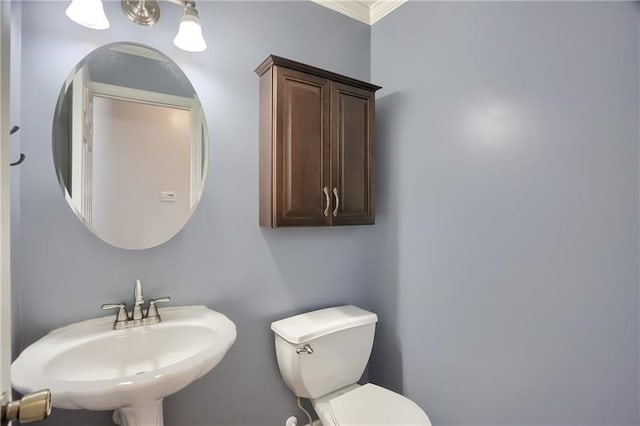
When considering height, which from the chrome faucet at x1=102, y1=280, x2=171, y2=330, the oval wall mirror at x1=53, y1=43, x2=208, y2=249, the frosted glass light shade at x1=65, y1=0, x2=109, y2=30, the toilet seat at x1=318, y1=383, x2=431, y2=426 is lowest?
the toilet seat at x1=318, y1=383, x2=431, y2=426

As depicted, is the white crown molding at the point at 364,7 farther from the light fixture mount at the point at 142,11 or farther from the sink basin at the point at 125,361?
the sink basin at the point at 125,361

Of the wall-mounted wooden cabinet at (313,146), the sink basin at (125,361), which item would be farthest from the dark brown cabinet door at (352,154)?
the sink basin at (125,361)

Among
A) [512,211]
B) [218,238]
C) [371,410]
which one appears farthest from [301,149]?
[371,410]

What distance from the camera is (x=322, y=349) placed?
1.44 meters

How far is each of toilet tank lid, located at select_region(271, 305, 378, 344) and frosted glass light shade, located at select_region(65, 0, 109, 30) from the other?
1.39m

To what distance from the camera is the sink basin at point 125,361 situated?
795 millimetres

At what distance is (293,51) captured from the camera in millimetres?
1623

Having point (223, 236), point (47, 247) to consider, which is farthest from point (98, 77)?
point (223, 236)

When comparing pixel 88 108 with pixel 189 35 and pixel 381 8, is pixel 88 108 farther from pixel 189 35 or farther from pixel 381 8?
pixel 381 8

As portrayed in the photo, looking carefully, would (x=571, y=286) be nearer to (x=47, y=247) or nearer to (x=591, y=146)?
(x=591, y=146)

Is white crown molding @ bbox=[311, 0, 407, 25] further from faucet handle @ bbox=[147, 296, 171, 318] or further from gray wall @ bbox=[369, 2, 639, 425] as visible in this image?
faucet handle @ bbox=[147, 296, 171, 318]

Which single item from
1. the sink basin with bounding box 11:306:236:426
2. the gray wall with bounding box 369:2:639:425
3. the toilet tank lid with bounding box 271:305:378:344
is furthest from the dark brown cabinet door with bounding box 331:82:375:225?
the sink basin with bounding box 11:306:236:426

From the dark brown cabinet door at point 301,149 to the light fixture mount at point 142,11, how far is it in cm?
52

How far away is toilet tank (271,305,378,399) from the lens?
1395 mm
